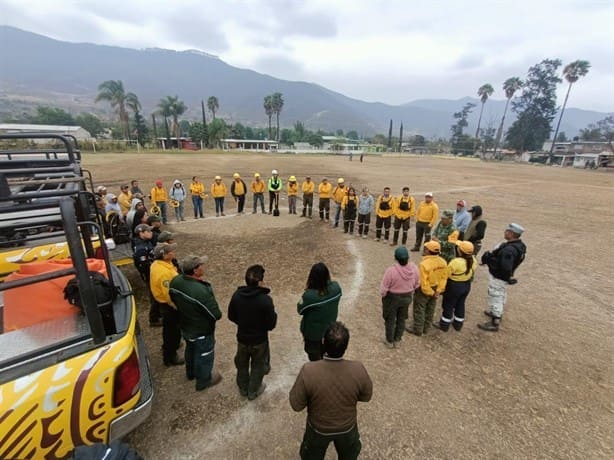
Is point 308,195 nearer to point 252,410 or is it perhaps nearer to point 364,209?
point 364,209

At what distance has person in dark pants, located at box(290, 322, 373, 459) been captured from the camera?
212 cm

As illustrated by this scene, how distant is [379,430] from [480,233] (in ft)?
16.8

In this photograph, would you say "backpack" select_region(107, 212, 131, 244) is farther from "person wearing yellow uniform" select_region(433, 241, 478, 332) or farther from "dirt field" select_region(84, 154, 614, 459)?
"person wearing yellow uniform" select_region(433, 241, 478, 332)

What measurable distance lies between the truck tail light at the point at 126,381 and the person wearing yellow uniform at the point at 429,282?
3702 millimetres

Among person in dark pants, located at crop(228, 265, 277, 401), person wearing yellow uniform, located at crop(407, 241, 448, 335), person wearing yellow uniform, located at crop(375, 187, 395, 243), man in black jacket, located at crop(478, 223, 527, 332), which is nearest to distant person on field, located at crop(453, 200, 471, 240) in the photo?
person wearing yellow uniform, located at crop(375, 187, 395, 243)

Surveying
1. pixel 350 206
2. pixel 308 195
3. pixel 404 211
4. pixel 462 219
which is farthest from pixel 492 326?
pixel 308 195

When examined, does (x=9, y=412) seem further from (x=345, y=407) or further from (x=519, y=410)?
(x=519, y=410)

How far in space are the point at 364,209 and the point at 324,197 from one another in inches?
83.0

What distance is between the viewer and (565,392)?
3.74 metres

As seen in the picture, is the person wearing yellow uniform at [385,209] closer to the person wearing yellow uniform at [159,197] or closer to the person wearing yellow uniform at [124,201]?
the person wearing yellow uniform at [159,197]

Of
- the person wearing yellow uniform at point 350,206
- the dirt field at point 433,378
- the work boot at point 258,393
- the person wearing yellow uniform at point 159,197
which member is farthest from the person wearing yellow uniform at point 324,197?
the work boot at point 258,393

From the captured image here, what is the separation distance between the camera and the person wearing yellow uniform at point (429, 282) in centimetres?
436

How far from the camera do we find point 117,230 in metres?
6.36

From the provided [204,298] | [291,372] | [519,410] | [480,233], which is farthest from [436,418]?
[480,233]
